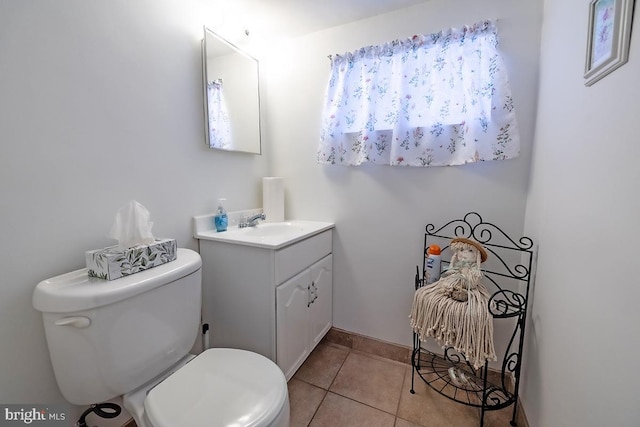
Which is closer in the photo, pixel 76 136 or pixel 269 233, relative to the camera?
pixel 76 136

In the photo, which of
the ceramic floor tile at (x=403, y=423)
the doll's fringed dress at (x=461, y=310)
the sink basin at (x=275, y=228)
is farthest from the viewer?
the sink basin at (x=275, y=228)

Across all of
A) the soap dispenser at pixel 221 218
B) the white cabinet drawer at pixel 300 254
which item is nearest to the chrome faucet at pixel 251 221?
the soap dispenser at pixel 221 218

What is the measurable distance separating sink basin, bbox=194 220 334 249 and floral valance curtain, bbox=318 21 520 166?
44cm

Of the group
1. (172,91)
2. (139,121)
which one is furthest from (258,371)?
(172,91)

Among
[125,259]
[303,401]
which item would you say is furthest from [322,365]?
[125,259]

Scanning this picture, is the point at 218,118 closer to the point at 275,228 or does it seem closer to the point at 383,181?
the point at 275,228

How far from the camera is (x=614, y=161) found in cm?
61

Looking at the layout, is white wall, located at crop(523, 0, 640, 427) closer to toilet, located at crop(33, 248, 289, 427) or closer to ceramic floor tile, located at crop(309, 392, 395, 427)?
ceramic floor tile, located at crop(309, 392, 395, 427)

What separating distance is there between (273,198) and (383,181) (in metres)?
0.73

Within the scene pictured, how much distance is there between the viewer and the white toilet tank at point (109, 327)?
28.1 inches

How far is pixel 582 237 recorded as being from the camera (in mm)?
731

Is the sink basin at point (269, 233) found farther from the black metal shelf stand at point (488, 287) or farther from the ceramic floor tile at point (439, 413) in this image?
the ceramic floor tile at point (439, 413)

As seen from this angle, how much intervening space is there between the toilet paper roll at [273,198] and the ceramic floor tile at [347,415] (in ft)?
3.53

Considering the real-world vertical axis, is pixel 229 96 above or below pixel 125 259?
above
